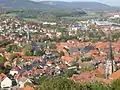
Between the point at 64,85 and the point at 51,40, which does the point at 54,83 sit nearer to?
the point at 64,85

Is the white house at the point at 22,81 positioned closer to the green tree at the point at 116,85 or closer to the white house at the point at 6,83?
the white house at the point at 6,83

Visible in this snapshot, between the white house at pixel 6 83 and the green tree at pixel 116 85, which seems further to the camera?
the white house at pixel 6 83

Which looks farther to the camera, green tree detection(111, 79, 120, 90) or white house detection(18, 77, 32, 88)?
white house detection(18, 77, 32, 88)

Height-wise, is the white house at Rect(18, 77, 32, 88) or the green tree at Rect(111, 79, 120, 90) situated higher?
the green tree at Rect(111, 79, 120, 90)

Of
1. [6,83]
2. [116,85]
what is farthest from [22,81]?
[116,85]

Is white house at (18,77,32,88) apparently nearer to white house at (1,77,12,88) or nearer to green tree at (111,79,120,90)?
white house at (1,77,12,88)

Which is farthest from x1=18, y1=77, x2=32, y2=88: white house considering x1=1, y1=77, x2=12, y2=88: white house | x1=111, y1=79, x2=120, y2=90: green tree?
x1=111, y1=79, x2=120, y2=90: green tree

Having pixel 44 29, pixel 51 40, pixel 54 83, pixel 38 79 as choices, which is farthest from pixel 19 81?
pixel 44 29

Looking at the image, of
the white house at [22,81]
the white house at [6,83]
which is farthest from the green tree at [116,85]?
the white house at [6,83]

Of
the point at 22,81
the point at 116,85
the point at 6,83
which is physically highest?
the point at 116,85

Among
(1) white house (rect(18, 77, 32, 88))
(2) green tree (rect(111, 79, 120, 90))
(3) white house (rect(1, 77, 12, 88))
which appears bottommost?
(3) white house (rect(1, 77, 12, 88))

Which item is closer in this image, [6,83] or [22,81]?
[22,81]

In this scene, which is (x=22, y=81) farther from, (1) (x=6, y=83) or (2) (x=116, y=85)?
(2) (x=116, y=85)
